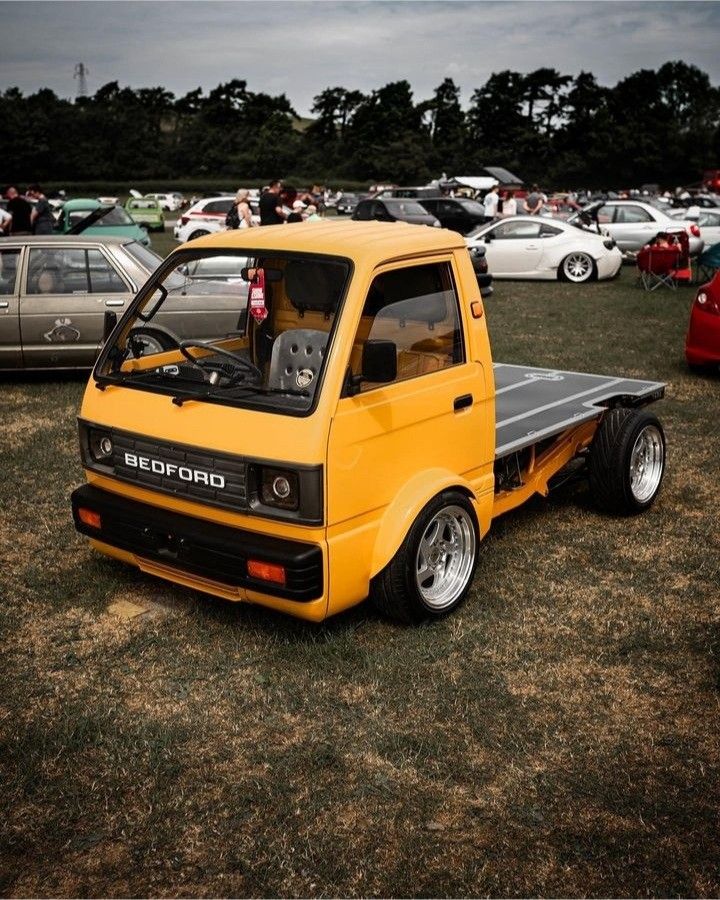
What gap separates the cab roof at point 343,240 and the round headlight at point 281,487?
109 centimetres

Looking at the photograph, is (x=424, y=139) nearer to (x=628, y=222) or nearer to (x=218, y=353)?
(x=628, y=222)

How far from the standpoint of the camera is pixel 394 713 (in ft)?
13.0

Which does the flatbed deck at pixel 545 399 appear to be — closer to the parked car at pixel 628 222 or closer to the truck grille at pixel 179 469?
the truck grille at pixel 179 469

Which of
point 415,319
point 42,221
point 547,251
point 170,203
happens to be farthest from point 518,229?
point 170,203

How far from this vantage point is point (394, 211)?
2872 cm

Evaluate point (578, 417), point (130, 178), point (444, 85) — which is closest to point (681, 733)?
point (578, 417)

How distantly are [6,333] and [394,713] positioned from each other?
276 inches

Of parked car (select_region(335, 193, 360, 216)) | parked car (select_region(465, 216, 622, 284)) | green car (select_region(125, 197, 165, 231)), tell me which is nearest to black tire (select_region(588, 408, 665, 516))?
parked car (select_region(465, 216, 622, 284))

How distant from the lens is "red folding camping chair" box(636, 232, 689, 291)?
1753 cm

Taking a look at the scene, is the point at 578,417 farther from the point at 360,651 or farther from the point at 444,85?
the point at 444,85

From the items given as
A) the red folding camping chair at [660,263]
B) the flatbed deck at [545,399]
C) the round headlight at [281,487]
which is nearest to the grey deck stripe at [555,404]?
the flatbed deck at [545,399]

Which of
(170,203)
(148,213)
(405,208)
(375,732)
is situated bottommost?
(375,732)

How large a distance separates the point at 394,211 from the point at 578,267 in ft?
37.7

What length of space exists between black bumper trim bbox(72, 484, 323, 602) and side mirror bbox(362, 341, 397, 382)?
79 centimetres
